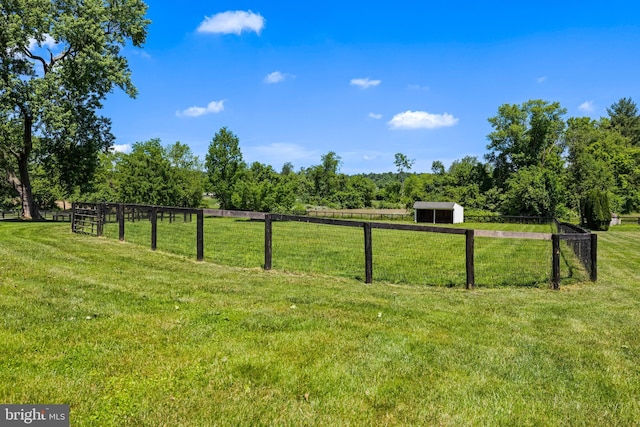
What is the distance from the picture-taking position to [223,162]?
57.3 m

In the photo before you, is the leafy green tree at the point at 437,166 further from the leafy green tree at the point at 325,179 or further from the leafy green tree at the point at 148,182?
the leafy green tree at the point at 148,182

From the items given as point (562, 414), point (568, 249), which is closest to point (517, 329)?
point (562, 414)

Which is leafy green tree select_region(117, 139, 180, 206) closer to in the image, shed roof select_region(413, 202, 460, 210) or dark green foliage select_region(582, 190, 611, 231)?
shed roof select_region(413, 202, 460, 210)

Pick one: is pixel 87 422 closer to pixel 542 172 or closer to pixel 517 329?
pixel 517 329

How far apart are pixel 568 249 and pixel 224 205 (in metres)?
48.3

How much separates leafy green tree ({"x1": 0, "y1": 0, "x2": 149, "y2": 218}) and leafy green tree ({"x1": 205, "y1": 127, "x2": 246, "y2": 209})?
2666 centimetres

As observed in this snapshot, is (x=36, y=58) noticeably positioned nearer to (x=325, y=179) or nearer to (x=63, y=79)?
(x=63, y=79)

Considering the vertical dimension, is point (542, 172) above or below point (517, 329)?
above

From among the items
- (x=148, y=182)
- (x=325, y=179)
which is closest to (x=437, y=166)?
(x=325, y=179)

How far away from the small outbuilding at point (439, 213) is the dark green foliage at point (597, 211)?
881 inches

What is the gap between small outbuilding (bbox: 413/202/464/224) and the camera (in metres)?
59.2

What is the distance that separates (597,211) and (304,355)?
1605 inches

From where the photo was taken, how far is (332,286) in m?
8.06

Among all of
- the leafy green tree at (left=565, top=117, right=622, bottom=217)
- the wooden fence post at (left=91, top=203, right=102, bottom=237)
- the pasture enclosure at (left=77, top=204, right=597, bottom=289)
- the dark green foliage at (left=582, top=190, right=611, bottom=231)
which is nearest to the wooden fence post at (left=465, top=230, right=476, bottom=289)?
the pasture enclosure at (left=77, top=204, right=597, bottom=289)
